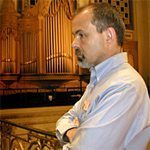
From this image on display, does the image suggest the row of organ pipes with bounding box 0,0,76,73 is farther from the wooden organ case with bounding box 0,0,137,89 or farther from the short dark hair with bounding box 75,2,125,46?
the short dark hair with bounding box 75,2,125,46

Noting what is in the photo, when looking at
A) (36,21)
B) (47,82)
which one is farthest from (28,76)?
(36,21)

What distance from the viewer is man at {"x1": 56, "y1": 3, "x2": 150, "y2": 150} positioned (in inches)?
36.6

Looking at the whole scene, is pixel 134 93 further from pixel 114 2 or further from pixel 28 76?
pixel 114 2

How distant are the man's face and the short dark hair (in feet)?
0.07

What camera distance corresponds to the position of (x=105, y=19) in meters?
1.13

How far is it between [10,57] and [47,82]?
849mm

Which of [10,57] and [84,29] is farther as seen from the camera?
[10,57]

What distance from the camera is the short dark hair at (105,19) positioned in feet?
3.66

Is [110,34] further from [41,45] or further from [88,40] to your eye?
[41,45]

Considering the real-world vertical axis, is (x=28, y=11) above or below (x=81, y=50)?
above

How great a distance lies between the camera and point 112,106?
938mm

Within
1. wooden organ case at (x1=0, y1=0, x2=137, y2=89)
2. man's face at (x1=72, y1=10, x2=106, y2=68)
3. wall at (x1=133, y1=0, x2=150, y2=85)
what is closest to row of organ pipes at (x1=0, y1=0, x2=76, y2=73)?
wooden organ case at (x1=0, y1=0, x2=137, y2=89)

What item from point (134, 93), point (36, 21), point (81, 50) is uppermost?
point (36, 21)

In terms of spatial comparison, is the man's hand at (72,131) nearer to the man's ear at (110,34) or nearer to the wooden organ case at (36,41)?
the man's ear at (110,34)
